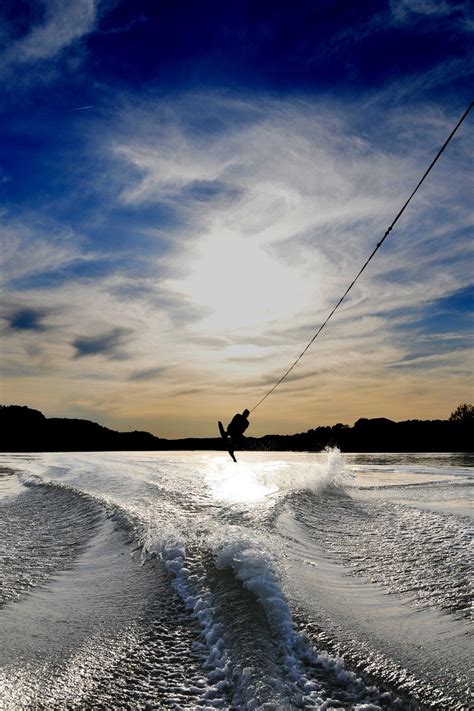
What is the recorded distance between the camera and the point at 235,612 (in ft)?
18.2

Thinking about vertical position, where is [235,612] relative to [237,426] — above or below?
below

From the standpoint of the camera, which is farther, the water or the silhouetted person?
the silhouetted person

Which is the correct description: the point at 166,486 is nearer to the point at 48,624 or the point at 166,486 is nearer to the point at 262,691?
the point at 48,624

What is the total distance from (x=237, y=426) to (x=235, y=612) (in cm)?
892

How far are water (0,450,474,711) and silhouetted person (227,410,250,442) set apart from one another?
107 inches

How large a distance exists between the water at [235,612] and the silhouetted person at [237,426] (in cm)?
272

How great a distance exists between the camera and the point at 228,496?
16.0 metres

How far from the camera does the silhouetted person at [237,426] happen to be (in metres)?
14.2

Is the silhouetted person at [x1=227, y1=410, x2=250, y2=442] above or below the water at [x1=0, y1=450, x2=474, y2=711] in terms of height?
above

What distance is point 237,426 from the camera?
1441 cm

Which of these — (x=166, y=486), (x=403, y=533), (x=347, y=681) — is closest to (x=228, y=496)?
(x=166, y=486)

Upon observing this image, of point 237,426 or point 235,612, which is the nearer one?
point 235,612

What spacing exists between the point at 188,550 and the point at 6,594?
113 inches

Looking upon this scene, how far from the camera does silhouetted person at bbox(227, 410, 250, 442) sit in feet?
46.7
